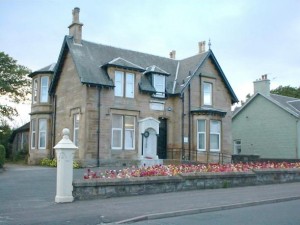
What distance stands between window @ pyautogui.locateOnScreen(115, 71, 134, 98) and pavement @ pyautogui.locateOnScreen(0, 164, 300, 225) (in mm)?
12482

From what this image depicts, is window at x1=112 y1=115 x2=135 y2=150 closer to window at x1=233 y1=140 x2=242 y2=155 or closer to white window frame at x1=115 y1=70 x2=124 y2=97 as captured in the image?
white window frame at x1=115 y1=70 x2=124 y2=97

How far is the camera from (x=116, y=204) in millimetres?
12586

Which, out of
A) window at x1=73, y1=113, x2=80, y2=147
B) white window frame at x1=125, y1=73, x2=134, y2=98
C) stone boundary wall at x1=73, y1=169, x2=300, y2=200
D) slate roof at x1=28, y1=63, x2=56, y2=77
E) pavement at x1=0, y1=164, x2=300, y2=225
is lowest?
pavement at x1=0, y1=164, x2=300, y2=225

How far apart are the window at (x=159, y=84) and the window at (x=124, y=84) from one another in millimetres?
2158

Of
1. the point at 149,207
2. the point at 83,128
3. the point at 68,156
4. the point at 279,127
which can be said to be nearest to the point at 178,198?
the point at 149,207

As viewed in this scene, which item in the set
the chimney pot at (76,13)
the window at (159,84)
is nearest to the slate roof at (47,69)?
the chimney pot at (76,13)

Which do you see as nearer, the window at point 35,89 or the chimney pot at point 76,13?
the chimney pot at point 76,13

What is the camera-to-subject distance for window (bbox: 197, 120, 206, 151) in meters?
31.9

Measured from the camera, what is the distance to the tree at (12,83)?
4253 cm

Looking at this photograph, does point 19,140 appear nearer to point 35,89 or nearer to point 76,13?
point 35,89

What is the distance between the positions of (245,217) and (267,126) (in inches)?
1254

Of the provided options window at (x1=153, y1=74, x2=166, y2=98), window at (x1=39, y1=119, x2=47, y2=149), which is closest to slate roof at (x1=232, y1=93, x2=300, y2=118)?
window at (x1=153, y1=74, x2=166, y2=98)

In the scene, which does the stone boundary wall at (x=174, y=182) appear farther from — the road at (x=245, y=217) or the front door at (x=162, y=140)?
the front door at (x=162, y=140)

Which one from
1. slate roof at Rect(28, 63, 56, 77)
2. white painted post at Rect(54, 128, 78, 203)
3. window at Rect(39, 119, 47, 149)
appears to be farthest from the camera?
slate roof at Rect(28, 63, 56, 77)
